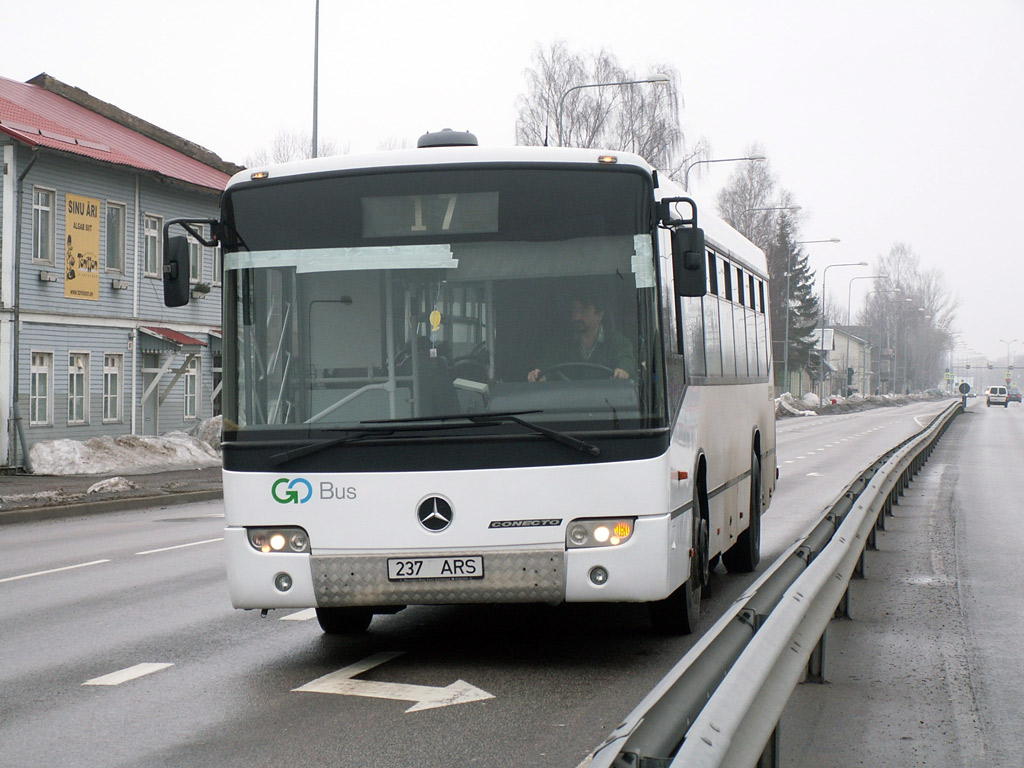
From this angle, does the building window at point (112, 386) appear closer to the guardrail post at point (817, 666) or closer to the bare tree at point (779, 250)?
the guardrail post at point (817, 666)

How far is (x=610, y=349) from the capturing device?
24.3ft

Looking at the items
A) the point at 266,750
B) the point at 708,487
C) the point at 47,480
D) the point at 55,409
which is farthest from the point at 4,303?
Answer: the point at 266,750

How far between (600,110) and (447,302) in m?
52.8

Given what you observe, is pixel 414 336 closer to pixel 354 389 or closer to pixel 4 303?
pixel 354 389

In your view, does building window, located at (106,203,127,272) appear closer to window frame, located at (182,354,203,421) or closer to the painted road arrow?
window frame, located at (182,354,203,421)

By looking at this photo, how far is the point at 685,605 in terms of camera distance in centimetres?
825

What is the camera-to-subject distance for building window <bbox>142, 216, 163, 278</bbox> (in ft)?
111

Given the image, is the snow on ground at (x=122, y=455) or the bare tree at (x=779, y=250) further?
the bare tree at (x=779, y=250)

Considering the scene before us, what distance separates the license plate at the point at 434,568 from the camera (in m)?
7.24

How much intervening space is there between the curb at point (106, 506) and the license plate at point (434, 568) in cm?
1258

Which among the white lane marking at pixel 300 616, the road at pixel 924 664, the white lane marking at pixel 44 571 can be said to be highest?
the white lane marking at pixel 44 571

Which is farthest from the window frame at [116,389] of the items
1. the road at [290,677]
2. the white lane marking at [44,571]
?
the road at [290,677]

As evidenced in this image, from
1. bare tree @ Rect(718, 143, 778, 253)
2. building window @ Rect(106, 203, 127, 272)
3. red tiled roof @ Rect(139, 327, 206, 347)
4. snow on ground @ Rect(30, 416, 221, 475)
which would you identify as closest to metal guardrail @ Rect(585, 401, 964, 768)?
snow on ground @ Rect(30, 416, 221, 475)

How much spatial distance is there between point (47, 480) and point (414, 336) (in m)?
20.0
